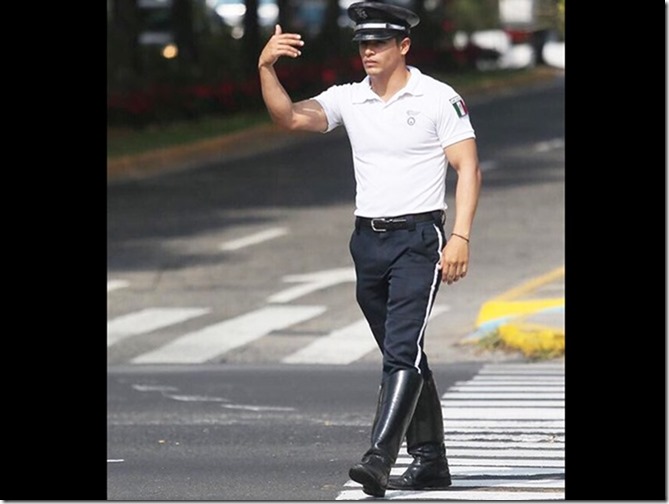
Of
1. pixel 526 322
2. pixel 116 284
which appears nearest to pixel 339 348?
pixel 526 322

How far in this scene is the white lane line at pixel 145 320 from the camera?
15094mm

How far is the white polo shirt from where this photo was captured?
782cm

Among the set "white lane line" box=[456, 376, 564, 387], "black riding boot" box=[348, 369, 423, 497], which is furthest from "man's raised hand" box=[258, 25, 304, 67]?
"white lane line" box=[456, 376, 564, 387]

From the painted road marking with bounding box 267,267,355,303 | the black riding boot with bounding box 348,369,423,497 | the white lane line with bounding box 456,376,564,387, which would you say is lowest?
the painted road marking with bounding box 267,267,355,303

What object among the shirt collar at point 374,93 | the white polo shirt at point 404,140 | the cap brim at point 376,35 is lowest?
the white polo shirt at point 404,140

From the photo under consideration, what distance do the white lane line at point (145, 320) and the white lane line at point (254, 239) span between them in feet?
12.9

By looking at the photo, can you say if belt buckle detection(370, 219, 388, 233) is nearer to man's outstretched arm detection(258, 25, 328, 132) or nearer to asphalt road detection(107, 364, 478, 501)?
man's outstretched arm detection(258, 25, 328, 132)

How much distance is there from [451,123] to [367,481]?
55.5 inches

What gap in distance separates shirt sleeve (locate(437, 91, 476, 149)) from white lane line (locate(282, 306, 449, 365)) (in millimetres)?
5717

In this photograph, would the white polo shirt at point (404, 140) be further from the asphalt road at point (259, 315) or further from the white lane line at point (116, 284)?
the white lane line at point (116, 284)

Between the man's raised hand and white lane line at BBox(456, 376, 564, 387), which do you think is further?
white lane line at BBox(456, 376, 564, 387)

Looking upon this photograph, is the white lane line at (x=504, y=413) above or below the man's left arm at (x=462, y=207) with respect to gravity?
below

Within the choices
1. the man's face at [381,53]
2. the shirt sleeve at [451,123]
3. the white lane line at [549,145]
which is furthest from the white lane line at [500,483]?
the white lane line at [549,145]

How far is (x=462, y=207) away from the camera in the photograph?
7.84 metres
